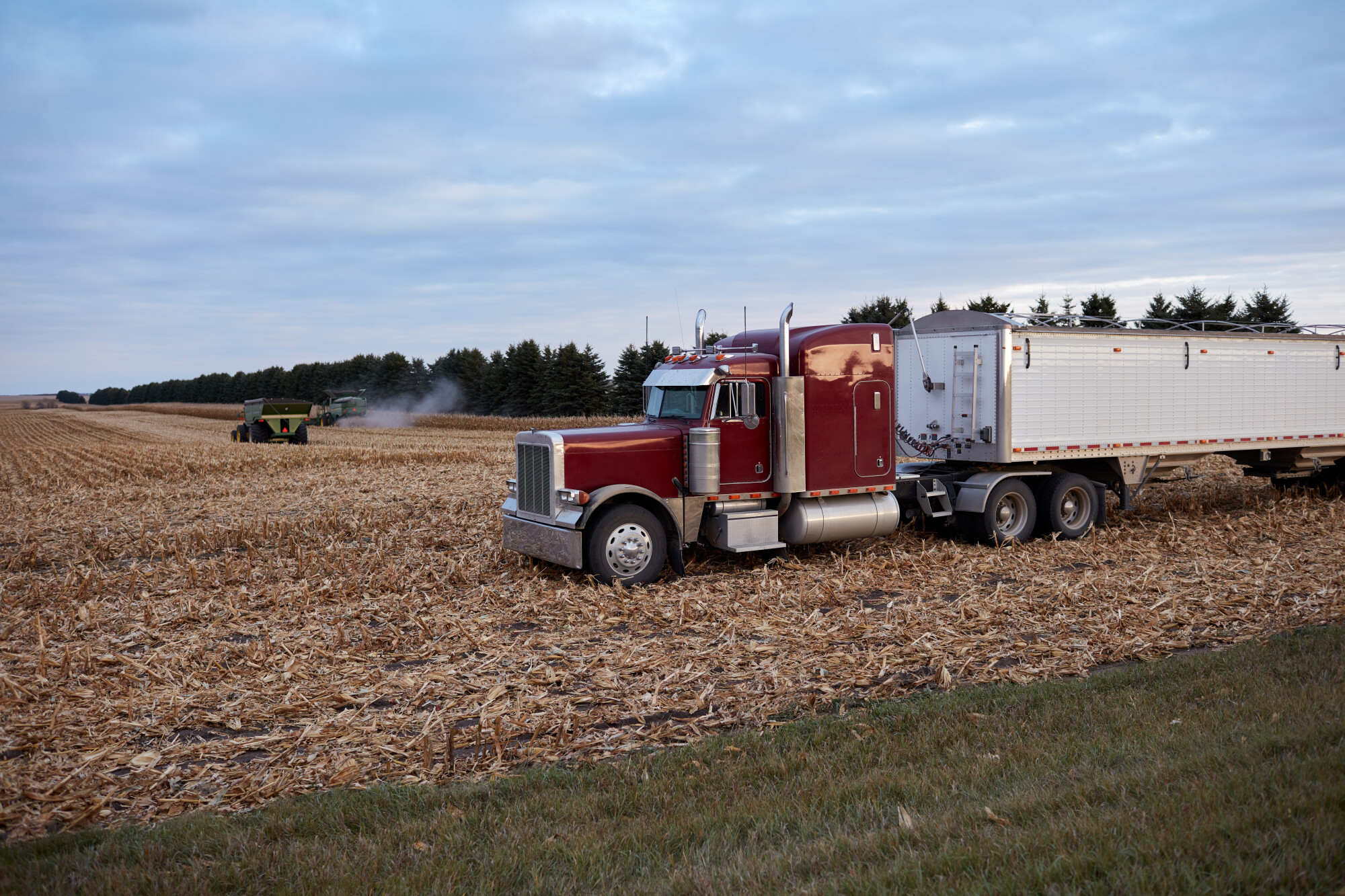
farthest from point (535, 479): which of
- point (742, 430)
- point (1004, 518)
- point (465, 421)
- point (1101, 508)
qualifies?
point (465, 421)

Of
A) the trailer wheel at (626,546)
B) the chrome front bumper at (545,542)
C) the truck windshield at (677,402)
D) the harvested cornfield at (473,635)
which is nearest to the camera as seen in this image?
the harvested cornfield at (473,635)

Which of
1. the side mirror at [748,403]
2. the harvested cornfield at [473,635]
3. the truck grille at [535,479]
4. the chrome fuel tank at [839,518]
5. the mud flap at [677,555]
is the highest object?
the side mirror at [748,403]

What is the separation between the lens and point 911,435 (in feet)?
50.3

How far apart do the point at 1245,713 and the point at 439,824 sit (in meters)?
4.83

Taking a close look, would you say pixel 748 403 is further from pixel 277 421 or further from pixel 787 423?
pixel 277 421

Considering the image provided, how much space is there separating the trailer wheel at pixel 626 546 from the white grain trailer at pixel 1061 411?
4.28 meters

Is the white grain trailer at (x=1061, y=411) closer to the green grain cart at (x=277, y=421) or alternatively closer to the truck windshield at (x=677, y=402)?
the truck windshield at (x=677, y=402)

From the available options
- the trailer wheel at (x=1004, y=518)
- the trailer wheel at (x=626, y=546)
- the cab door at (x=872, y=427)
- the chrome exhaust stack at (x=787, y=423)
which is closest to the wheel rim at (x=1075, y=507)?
the trailer wheel at (x=1004, y=518)

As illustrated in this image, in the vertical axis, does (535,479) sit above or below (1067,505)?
above

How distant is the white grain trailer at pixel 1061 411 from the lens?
14047 millimetres

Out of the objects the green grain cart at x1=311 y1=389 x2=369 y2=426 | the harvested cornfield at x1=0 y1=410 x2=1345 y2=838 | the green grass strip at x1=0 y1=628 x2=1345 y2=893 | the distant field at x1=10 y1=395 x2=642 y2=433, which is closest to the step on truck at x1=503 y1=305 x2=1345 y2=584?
the harvested cornfield at x1=0 y1=410 x2=1345 y2=838

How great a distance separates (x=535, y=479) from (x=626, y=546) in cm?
152

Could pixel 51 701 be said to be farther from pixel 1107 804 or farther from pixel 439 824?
pixel 1107 804

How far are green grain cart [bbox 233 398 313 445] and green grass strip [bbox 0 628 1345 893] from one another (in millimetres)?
40677
